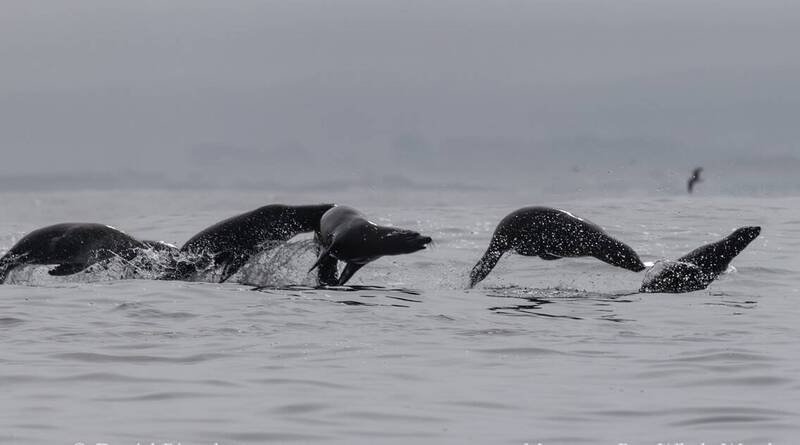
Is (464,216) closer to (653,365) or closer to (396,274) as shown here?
(396,274)

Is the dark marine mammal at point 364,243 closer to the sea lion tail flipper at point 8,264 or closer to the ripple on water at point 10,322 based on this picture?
the sea lion tail flipper at point 8,264

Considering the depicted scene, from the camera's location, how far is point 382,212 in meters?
Result: 43.2

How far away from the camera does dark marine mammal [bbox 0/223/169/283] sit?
19625 millimetres

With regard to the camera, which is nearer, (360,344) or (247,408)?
(247,408)

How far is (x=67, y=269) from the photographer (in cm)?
1931

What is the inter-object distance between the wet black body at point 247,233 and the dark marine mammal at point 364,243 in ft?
3.94

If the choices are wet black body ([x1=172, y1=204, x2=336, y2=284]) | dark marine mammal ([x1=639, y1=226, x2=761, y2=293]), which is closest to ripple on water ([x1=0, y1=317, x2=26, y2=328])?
wet black body ([x1=172, y1=204, x2=336, y2=284])

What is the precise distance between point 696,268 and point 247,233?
6.58 metres

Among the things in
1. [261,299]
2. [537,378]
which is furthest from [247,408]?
[261,299]

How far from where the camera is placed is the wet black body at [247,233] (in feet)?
65.6

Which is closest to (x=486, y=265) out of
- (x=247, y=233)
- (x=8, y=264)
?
(x=247, y=233)

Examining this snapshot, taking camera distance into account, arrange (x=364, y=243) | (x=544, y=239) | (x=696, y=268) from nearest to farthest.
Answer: (x=364, y=243)
(x=696, y=268)
(x=544, y=239)

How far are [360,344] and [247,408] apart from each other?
3196mm

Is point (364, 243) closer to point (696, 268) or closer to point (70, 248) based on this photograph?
point (70, 248)
